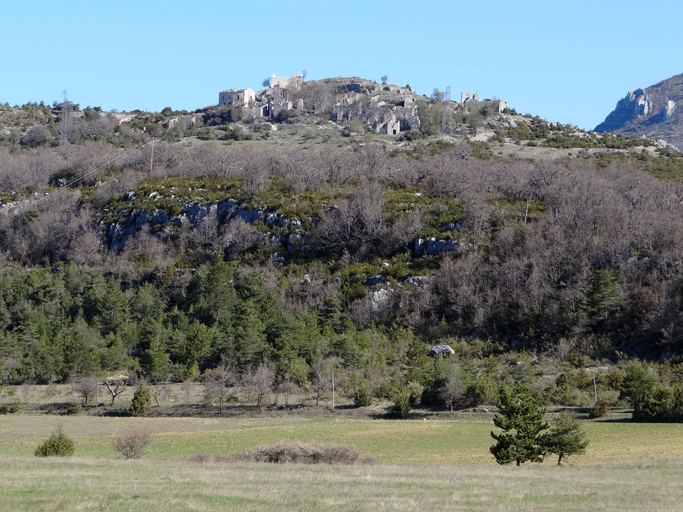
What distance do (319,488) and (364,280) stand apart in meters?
61.2

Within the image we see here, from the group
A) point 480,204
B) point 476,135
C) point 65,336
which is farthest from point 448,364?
point 476,135

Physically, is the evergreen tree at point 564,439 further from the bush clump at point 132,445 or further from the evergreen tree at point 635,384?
the evergreen tree at point 635,384


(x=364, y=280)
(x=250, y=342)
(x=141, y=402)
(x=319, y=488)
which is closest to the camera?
(x=319, y=488)

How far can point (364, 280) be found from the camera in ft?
259

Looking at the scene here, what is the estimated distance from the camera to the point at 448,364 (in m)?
57.7

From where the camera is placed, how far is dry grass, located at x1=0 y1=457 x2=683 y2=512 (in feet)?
50.1

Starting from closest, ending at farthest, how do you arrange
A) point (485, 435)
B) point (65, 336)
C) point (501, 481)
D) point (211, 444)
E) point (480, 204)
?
point (501, 481), point (211, 444), point (485, 435), point (65, 336), point (480, 204)

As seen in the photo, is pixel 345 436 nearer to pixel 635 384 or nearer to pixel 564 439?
pixel 564 439

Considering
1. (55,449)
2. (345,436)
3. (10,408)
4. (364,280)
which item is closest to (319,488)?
(55,449)

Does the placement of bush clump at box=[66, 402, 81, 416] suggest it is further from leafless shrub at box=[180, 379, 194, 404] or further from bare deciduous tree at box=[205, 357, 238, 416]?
bare deciduous tree at box=[205, 357, 238, 416]

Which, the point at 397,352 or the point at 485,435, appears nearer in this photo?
the point at 485,435

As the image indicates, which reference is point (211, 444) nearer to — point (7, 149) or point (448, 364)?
point (448, 364)

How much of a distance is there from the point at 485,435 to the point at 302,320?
31622 millimetres

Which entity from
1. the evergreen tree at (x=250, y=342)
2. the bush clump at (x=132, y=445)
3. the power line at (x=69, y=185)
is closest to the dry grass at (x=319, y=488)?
the bush clump at (x=132, y=445)
